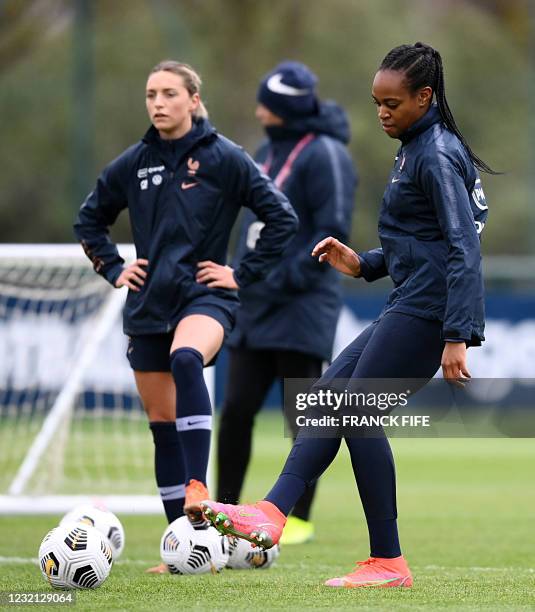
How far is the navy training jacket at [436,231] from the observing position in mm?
4539

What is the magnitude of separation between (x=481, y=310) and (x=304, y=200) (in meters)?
2.62

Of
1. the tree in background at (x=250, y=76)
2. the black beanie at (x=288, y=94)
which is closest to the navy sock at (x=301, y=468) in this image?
the black beanie at (x=288, y=94)

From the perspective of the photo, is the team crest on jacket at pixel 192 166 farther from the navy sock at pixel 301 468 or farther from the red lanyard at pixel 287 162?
the navy sock at pixel 301 468

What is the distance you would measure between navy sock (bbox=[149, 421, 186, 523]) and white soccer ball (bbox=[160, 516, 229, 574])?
0.43 meters

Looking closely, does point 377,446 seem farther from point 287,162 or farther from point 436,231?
point 287,162

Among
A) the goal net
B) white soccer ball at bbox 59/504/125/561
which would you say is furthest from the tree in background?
white soccer ball at bbox 59/504/125/561

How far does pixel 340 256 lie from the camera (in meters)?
5.09

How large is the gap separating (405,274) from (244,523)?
106 centimetres

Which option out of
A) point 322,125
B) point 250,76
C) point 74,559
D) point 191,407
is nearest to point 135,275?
point 191,407

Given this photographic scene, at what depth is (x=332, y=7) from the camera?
34812mm

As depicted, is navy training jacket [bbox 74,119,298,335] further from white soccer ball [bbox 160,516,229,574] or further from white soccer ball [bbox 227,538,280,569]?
white soccer ball [bbox 227,538,280,569]

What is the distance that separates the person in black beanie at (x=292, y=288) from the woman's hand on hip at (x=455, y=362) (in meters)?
2.35

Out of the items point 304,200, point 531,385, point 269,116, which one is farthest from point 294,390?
point 531,385

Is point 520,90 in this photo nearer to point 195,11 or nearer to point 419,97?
point 195,11
